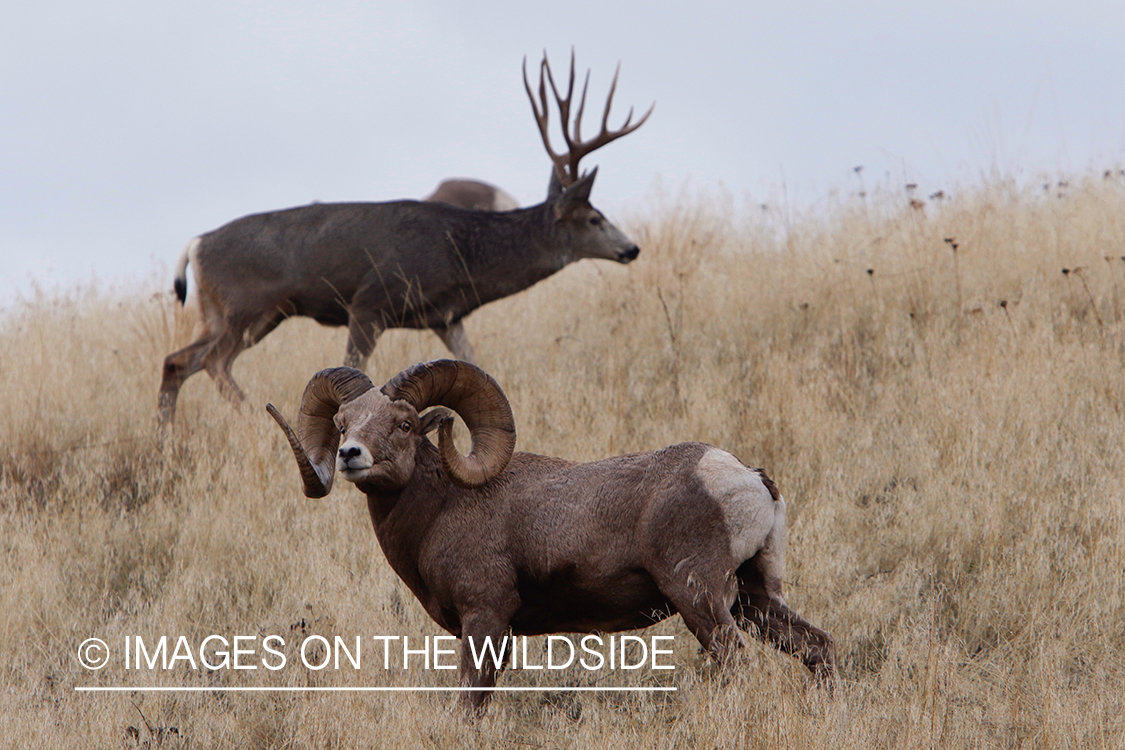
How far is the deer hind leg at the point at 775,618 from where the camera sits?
4.33 metres

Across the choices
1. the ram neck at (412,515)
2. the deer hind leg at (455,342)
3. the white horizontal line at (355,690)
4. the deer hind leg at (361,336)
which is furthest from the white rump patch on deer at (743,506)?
the deer hind leg at (455,342)

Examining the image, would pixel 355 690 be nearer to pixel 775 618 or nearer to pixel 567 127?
pixel 775 618

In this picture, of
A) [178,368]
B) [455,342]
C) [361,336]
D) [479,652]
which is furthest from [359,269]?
[479,652]

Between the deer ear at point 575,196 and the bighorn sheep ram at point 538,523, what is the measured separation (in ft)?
17.8

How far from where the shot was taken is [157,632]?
5.93 m

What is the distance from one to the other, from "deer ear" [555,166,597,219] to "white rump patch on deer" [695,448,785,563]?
232 inches

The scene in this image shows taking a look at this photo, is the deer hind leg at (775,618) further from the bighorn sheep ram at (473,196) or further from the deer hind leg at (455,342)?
the bighorn sheep ram at (473,196)

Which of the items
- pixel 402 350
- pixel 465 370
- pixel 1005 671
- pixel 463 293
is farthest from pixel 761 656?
pixel 402 350

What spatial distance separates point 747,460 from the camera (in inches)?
282

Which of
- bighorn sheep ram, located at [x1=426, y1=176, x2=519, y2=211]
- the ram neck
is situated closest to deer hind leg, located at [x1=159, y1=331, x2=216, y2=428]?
the ram neck

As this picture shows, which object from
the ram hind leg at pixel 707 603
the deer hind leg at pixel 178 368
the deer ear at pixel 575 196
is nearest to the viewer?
the ram hind leg at pixel 707 603

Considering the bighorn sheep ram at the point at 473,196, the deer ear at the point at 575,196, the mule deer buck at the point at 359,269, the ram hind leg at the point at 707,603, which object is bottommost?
the ram hind leg at the point at 707,603

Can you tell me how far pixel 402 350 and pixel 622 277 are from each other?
3019mm

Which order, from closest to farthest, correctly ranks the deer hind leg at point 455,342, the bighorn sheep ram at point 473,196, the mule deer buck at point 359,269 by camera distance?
the mule deer buck at point 359,269 → the deer hind leg at point 455,342 → the bighorn sheep ram at point 473,196
